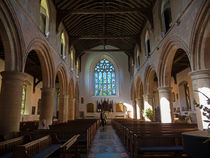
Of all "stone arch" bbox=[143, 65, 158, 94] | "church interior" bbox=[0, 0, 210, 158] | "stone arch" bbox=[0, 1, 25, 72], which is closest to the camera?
"church interior" bbox=[0, 0, 210, 158]

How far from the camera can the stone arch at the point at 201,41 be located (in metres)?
5.01

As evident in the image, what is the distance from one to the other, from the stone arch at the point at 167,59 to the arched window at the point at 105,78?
34.5 feet

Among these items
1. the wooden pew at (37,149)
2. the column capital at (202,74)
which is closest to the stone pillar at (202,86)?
the column capital at (202,74)

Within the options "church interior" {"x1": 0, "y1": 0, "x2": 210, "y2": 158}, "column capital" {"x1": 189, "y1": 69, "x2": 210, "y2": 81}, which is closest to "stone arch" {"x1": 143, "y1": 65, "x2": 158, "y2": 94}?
"church interior" {"x1": 0, "y1": 0, "x2": 210, "y2": 158}

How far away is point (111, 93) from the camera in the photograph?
18.9 meters

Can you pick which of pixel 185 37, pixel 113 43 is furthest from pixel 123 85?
pixel 185 37

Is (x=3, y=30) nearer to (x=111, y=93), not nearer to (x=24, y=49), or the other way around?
(x=24, y=49)

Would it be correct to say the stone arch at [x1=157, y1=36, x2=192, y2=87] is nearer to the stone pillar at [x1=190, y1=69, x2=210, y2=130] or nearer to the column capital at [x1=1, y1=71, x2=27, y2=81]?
the stone pillar at [x1=190, y1=69, x2=210, y2=130]

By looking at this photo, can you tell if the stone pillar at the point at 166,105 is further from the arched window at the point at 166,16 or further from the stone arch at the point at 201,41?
the arched window at the point at 166,16

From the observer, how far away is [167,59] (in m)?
8.15

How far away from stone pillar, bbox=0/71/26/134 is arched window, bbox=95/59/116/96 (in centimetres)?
1379

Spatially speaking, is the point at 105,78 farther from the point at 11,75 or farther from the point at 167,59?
the point at 11,75

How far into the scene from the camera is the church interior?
3771 millimetres

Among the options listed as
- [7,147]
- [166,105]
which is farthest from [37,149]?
[166,105]
